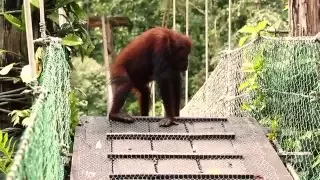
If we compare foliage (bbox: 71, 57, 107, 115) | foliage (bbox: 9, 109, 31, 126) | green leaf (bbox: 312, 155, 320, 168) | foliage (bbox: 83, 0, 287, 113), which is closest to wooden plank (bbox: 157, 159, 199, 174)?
green leaf (bbox: 312, 155, 320, 168)

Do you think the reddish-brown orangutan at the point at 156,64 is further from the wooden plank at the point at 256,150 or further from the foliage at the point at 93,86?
the foliage at the point at 93,86

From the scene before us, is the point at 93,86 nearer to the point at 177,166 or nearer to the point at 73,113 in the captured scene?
the point at 73,113

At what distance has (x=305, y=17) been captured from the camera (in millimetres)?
5328

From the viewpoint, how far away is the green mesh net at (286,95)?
4.50 metres

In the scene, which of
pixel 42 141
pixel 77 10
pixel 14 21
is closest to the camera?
pixel 42 141

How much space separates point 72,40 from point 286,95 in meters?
1.70

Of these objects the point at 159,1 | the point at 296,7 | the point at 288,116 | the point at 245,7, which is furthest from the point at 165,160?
the point at 159,1

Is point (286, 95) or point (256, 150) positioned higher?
point (286, 95)

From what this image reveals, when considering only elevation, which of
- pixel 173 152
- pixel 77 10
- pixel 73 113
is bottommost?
pixel 173 152

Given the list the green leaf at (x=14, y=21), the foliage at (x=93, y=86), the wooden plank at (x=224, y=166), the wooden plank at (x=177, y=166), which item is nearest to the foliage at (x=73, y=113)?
the green leaf at (x=14, y=21)

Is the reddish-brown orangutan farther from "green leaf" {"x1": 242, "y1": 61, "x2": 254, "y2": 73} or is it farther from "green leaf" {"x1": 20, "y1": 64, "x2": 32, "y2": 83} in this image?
"green leaf" {"x1": 20, "y1": 64, "x2": 32, "y2": 83}

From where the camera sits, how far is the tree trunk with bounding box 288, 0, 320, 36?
5.26m

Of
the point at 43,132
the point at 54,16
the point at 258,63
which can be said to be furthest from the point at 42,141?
the point at 258,63

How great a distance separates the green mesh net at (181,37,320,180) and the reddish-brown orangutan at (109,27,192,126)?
1.96 feet
